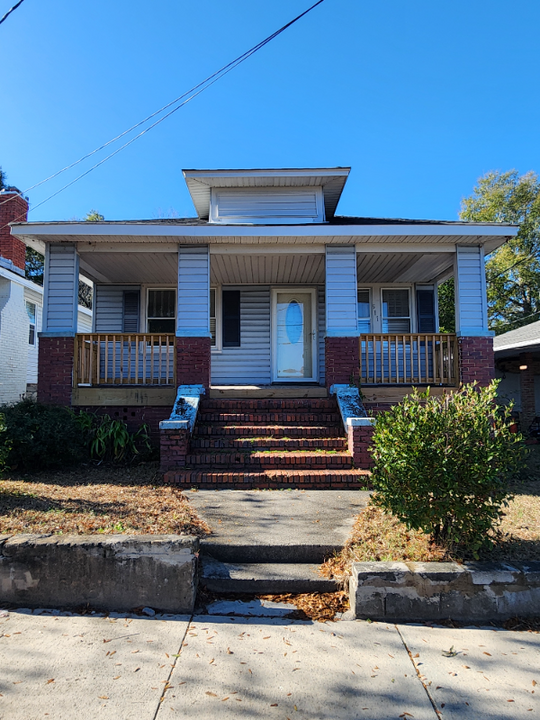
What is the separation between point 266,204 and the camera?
10391mm

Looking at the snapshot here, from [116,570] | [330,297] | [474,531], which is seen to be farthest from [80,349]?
[474,531]

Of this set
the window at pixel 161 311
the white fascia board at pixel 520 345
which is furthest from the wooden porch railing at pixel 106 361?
the white fascia board at pixel 520 345

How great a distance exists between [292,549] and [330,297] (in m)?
5.70

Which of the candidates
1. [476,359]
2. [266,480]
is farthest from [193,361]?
[476,359]

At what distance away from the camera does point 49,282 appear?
8.81m

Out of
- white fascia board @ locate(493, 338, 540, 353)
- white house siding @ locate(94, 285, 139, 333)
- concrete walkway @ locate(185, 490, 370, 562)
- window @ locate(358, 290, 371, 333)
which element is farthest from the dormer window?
white fascia board @ locate(493, 338, 540, 353)

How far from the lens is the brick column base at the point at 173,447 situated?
6652 millimetres

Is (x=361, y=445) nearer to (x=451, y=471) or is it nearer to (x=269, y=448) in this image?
(x=269, y=448)

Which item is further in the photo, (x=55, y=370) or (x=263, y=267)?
(x=263, y=267)

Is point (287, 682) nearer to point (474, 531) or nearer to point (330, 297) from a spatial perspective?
point (474, 531)

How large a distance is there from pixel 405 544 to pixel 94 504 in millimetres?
3167

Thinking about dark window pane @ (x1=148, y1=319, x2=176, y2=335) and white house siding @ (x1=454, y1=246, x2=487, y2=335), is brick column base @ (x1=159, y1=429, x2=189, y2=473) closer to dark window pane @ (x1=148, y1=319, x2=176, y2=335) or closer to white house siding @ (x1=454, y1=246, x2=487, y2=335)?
dark window pane @ (x1=148, y1=319, x2=176, y2=335)

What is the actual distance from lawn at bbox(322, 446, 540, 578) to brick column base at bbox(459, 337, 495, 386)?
4.21 metres

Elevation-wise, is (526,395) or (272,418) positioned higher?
(526,395)
